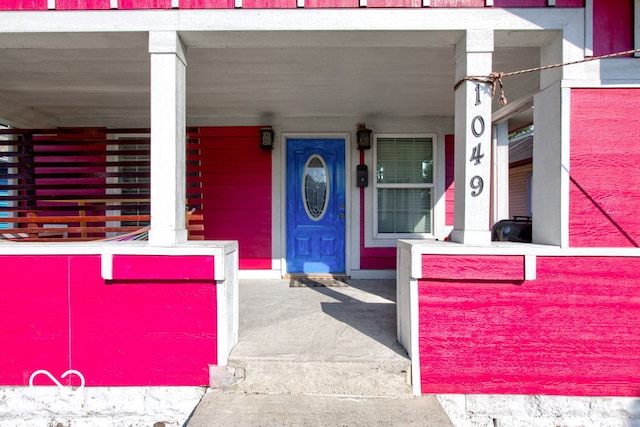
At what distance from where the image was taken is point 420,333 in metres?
2.17

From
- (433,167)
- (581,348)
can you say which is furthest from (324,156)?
(581,348)

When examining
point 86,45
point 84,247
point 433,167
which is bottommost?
point 84,247

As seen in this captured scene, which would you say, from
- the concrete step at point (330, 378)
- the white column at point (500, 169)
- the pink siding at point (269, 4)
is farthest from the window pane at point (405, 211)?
the pink siding at point (269, 4)

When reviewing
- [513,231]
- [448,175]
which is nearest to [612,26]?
[513,231]

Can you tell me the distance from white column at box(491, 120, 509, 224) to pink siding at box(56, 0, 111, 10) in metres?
3.60

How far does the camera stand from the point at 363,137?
14.1ft

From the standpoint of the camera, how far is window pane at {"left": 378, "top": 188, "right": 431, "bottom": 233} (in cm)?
454

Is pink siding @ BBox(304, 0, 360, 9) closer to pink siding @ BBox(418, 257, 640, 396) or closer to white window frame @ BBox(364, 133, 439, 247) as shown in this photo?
→ pink siding @ BBox(418, 257, 640, 396)

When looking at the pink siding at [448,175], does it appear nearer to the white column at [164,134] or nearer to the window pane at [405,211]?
the window pane at [405,211]

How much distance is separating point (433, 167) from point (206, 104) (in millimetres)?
2888

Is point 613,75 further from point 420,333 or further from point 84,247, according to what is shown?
point 84,247

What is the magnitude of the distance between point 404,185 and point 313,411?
10.3 feet

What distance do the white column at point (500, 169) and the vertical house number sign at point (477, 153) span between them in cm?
176

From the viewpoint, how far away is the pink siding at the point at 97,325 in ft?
7.22
